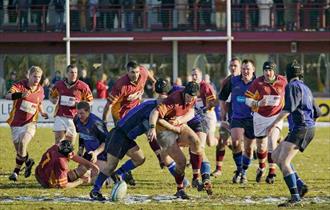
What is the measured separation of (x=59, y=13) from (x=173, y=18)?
4.88 meters

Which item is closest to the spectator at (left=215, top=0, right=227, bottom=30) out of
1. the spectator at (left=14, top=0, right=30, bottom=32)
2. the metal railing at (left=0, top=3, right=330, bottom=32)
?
the metal railing at (left=0, top=3, right=330, bottom=32)

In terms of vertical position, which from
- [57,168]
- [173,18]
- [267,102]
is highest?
[173,18]

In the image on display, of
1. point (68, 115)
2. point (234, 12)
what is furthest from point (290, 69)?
point (234, 12)

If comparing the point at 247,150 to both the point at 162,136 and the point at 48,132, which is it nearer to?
the point at 162,136

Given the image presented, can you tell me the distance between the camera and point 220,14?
41531 millimetres

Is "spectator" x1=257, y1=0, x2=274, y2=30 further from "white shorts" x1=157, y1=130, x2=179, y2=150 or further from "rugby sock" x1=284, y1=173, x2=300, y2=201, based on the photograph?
"rugby sock" x1=284, y1=173, x2=300, y2=201

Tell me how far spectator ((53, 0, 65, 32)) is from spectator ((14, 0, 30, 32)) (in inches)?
51.3

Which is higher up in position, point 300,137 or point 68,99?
point 68,99

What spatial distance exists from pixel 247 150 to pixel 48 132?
1423 centimetres

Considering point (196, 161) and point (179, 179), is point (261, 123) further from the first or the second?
point (179, 179)

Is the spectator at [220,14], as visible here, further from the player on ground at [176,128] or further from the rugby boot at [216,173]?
the player on ground at [176,128]

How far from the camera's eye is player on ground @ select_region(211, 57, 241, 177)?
55.5 ft

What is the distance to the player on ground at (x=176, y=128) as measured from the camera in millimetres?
13594

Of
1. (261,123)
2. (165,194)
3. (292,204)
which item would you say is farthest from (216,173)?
(292,204)
